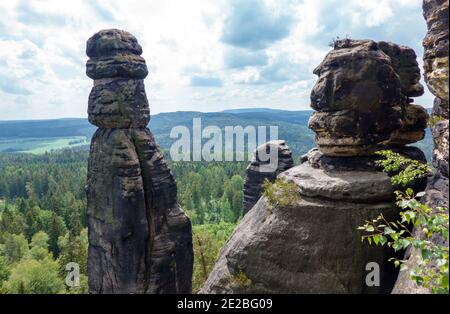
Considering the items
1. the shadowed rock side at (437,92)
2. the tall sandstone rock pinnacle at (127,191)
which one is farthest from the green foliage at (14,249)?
the shadowed rock side at (437,92)

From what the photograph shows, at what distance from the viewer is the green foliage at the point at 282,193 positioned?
12836 millimetres

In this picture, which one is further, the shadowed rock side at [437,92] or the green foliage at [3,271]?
the green foliage at [3,271]

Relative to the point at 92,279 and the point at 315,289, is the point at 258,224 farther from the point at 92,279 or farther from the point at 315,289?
the point at 92,279

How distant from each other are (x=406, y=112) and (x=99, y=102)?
1985cm

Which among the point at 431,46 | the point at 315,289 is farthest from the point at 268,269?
the point at 431,46

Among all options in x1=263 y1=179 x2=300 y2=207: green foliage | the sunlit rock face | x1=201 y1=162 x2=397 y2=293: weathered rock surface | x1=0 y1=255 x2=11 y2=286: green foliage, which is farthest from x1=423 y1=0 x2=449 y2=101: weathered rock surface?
x1=0 y1=255 x2=11 y2=286: green foliage

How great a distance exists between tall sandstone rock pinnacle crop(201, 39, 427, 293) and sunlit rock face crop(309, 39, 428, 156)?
0.12ft

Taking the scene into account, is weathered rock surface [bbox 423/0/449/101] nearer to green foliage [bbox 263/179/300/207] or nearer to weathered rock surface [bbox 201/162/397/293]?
weathered rock surface [bbox 201/162/397/293]

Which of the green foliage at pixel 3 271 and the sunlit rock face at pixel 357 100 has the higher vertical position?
the sunlit rock face at pixel 357 100

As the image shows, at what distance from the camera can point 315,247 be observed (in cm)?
1199

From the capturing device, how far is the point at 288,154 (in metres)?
38.1

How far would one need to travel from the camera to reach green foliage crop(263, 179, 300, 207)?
505 inches

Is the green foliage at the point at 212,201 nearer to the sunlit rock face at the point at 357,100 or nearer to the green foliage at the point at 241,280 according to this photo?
the sunlit rock face at the point at 357,100

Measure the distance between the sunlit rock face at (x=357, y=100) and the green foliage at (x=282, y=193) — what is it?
6.94 feet
